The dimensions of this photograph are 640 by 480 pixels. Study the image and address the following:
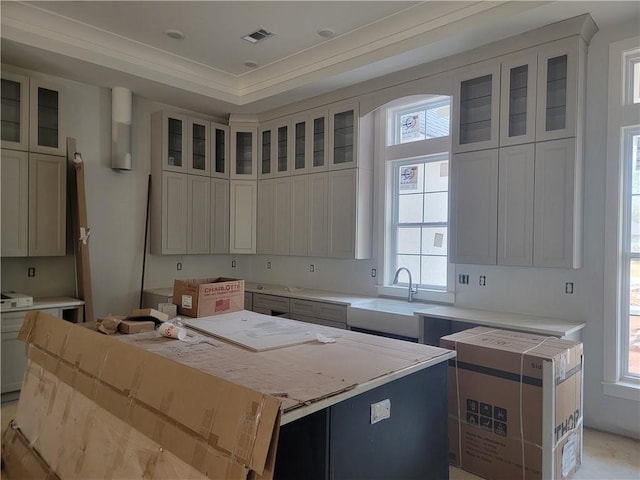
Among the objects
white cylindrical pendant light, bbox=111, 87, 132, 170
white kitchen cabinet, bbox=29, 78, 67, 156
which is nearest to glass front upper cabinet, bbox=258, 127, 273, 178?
white cylindrical pendant light, bbox=111, 87, 132, 170

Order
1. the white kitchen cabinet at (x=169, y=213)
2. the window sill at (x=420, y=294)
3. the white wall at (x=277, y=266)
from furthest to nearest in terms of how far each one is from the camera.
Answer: the white kitchen cabinet at (x=169, y=213) < the window sill at (x=420, y=294) < the white wall at (x=277, y=266)

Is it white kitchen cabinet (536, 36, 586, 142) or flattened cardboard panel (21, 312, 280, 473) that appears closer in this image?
flattened cardboard panel (21, 312, 280, 473)

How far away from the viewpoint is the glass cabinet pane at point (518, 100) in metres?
3.39

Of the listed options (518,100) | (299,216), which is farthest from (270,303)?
(518,100)

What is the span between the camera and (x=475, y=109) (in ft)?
12.0

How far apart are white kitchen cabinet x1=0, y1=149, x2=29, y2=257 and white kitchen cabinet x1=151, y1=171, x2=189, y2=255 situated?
4.42 ft

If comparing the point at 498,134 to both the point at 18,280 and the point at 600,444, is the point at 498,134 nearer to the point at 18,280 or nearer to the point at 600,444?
the point at 600,444

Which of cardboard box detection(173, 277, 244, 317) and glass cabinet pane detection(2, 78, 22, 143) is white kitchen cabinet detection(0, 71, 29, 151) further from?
cardboard box detection(173, 277, 244, 317)

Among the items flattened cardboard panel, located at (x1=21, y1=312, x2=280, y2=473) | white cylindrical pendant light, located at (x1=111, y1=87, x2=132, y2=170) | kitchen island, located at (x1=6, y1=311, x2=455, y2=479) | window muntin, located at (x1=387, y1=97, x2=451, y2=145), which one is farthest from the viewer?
white cylindrical pendant light, located at (x1=111, y1=87, x2=132, y2=170)

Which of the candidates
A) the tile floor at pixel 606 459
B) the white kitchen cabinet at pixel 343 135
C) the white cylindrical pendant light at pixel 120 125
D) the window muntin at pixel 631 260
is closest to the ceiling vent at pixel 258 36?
the white kitchen cabinet at pixel 343 135

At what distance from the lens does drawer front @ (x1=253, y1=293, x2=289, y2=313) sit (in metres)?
4.81

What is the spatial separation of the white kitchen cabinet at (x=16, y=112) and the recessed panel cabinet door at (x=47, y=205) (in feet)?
0.54

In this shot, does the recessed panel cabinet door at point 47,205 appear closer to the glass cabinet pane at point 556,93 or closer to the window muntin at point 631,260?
the glass cabinet pane at point 556,93

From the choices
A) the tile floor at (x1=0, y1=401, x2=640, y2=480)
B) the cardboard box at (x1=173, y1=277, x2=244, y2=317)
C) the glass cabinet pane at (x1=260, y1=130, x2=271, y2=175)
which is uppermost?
the glass cabinet pane at (x1=260, y1=130, x2=271, y2=175)
